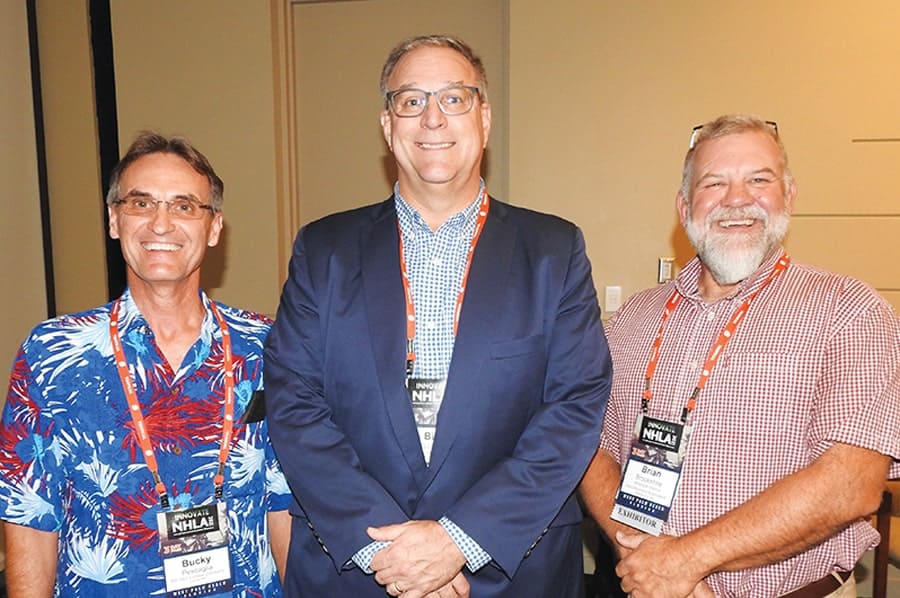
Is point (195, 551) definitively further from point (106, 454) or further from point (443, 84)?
point (443, 84)

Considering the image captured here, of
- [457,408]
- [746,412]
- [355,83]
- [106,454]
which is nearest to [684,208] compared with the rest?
[746,412]

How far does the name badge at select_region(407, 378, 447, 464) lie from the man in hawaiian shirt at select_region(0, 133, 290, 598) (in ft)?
1.45

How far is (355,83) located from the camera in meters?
4.32

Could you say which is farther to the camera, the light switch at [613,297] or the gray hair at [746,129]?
the light switch at [613,297]

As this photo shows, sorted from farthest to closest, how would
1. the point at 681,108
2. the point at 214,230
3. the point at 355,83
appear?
the point at 355,83
the point at 681,108
the point at 214,230

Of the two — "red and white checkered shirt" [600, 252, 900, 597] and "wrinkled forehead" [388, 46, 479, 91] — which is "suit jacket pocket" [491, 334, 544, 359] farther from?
"wrinkled forehead" [388, 46, 479, 91]

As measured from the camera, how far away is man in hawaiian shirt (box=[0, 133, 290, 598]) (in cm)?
159

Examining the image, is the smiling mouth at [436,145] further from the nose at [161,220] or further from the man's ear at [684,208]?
the man's ear at [684,208]

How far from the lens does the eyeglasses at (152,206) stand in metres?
1.75

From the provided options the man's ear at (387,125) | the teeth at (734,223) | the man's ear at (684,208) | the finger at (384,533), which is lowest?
the finger at (384,533)

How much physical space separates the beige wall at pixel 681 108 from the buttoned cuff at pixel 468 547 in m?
2.59

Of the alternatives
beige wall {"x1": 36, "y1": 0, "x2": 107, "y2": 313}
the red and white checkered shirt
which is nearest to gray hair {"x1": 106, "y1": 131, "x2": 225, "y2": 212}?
the red and white checkered shirt

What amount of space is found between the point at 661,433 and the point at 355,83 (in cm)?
324

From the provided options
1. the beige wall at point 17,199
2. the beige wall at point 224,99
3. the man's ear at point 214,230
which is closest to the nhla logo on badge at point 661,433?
the man's ear at point 214,230
